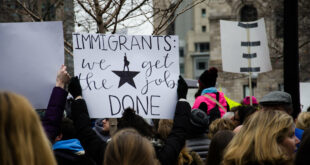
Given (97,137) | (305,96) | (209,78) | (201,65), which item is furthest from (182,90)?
(201,65)

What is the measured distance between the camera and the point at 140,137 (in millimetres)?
2908

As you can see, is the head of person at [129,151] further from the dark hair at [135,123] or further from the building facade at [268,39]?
the building facade at [268,39]

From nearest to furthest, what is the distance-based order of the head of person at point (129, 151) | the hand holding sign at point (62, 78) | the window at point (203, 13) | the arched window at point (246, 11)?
the head of person at point (129, 151) → the hand holding sign at point (62, 78) → the arched window at point (246, 11) → the window at point (203, 13)

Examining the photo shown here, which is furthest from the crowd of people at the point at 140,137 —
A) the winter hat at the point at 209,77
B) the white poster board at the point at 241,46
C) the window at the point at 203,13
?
the window at the point at 203,13

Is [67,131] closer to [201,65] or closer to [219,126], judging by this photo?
[219,126]

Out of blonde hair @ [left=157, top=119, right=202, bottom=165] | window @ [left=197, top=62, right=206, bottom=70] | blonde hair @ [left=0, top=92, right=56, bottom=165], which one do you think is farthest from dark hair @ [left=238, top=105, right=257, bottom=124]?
window @ [left=197, top=62, right=206, bottom=70]

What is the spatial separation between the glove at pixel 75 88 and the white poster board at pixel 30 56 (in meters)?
0.21

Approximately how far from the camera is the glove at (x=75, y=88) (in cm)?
397

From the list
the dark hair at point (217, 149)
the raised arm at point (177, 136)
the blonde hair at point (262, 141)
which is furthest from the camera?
the dark hair at point (217, 149)

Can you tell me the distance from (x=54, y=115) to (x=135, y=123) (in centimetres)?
62

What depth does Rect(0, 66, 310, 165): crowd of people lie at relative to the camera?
1937mm

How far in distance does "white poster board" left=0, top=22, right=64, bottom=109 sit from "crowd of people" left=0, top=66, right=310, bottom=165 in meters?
0.22

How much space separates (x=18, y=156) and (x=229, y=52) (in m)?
7.37

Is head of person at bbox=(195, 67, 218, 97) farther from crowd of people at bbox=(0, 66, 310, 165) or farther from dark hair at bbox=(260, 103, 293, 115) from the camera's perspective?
dark hair at bbox=(260, 103, 293, 115)
